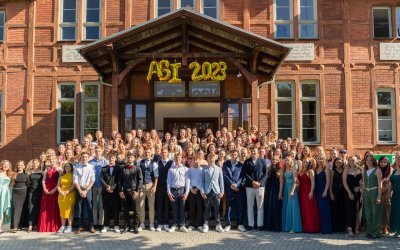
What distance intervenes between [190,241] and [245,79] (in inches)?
294

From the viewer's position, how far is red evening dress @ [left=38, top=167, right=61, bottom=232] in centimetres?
849

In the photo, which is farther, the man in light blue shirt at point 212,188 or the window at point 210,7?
the window at point 210,7

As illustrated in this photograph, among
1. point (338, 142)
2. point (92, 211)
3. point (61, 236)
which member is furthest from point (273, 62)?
point (61, 236)

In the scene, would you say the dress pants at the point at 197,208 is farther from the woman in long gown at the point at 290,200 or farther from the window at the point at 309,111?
the window at the point at 309,111

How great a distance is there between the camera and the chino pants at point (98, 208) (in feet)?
27.7

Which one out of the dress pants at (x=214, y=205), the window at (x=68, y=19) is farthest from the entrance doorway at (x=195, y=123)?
the dress pants at (x=214, y=205)

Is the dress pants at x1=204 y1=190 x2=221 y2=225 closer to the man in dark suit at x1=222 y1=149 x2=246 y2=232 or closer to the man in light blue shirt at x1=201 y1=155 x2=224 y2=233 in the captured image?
the man in light blue shirt at x1=201 y1=155 x2=224 y2=233

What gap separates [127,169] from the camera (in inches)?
328

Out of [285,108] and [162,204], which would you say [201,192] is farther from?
[285,108]

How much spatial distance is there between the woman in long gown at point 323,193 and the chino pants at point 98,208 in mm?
4325

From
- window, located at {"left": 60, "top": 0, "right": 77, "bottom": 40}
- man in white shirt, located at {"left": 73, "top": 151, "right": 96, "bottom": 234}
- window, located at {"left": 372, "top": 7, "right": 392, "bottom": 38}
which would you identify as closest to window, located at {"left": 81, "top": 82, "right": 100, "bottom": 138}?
window, located at {"left": 60, "top": 0, "right": 77, "bottom": 40}

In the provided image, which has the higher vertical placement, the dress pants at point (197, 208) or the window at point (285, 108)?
the window at point (285, 108)

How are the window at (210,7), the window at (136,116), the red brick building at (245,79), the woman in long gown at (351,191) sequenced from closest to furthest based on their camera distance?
the woman in long gown at (351,191)
the window at (136,116)
the red brick building at (245,79)
the window at (210,7)

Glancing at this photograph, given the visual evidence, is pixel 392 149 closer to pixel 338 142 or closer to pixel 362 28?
pixel 338 142
